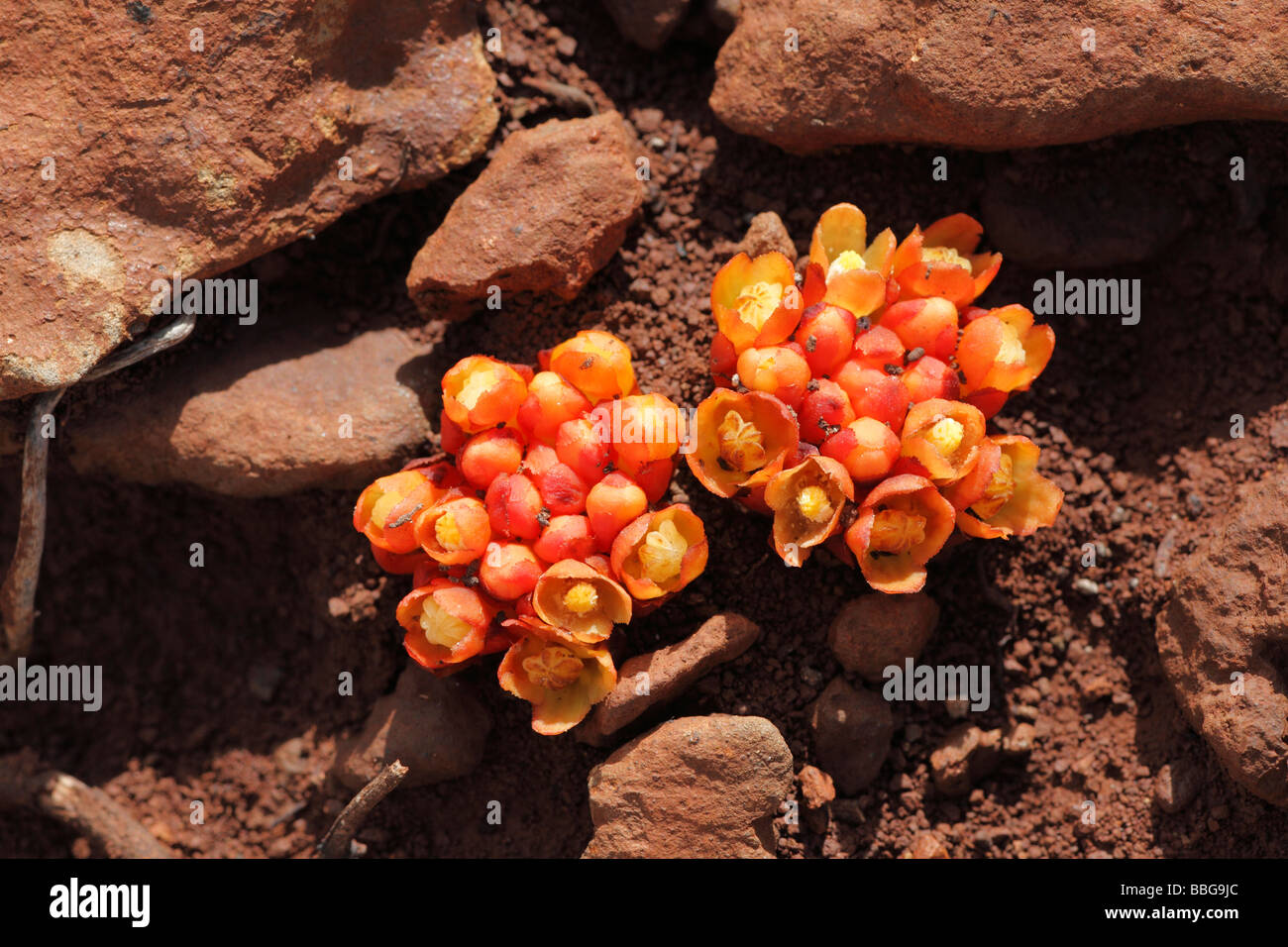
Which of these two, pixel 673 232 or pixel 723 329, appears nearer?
pixel 723 329

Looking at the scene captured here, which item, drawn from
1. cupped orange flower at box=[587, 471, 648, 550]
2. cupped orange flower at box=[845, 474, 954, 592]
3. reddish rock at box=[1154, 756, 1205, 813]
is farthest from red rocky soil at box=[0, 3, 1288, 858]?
cupped orange flower at box=[587, 471, 648, 550]

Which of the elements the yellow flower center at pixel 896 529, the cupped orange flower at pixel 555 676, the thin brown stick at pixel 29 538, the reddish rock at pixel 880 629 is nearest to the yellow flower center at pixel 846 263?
the yellow flower center at pixel 896 529

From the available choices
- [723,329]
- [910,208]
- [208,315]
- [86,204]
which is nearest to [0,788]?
[208,315]

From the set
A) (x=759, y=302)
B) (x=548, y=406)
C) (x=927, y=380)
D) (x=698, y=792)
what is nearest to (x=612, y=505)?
(x=548, y=406)

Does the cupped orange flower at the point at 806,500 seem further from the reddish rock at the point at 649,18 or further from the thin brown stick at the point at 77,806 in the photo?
the thin brown stick at the point at 77,806

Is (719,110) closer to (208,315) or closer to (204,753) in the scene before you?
(208,315)

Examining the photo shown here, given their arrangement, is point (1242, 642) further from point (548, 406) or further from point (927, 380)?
point (548, 406)

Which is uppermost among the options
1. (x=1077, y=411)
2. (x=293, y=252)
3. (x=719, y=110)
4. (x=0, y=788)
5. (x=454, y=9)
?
(x=454, y=9)
